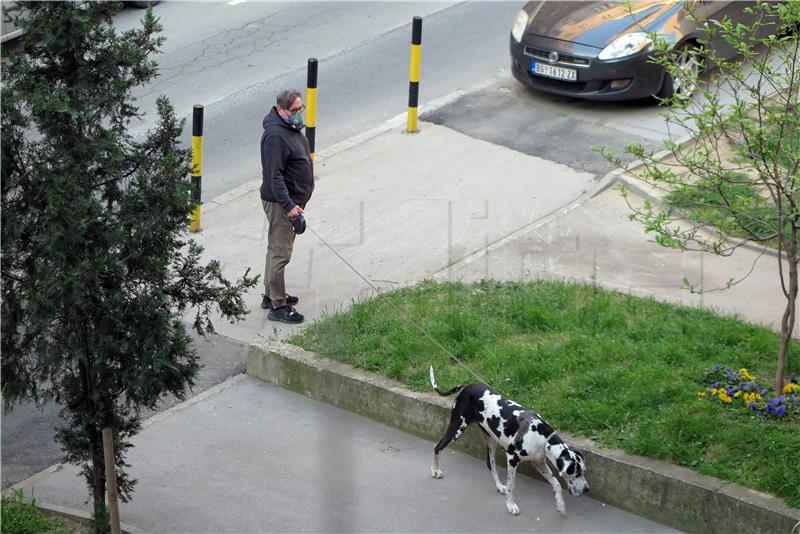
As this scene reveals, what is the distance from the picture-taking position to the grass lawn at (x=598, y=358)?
24.0 feet

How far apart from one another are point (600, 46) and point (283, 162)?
5.59 metres

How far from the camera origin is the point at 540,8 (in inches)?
571

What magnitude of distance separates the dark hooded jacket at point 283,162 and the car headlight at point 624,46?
5.29 meters

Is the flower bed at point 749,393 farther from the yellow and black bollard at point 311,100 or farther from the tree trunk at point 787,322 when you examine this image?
the yellow and black bollard at point 311,100

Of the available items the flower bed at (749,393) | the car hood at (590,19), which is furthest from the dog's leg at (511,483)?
the car hood at (590,19)

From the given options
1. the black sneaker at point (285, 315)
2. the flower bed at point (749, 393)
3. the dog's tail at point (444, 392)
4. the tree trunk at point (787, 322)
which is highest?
the tree trunk at point (787, 322)

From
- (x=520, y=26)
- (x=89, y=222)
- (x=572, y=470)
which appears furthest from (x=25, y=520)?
(x=520, y=26)

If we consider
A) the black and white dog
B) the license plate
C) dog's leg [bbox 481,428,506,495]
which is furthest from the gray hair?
the license plate

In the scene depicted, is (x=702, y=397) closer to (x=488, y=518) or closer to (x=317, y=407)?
(x=488, y=518)

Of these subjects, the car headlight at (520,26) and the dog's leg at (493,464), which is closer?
the dog's leg at (493,464)

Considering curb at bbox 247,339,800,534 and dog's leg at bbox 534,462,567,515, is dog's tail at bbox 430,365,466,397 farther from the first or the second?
dog's leg at bbox 534,462,567,515

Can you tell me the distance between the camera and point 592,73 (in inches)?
542

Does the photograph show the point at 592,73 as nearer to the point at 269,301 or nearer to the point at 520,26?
the point at 520,26

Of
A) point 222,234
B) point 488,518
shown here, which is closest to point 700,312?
point 488,518
